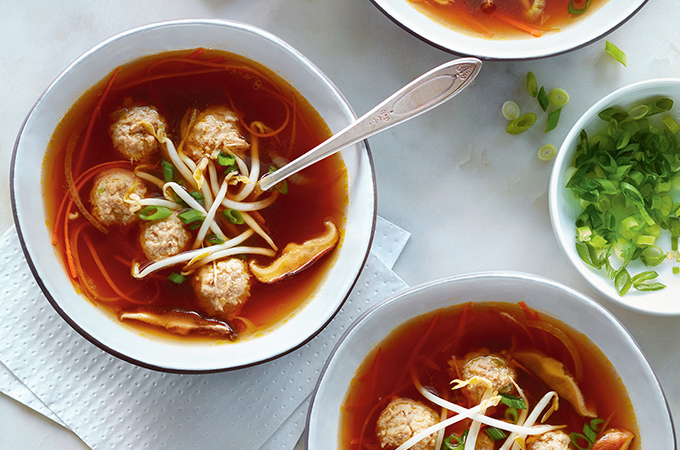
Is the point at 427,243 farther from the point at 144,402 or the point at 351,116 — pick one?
the point at 144,402

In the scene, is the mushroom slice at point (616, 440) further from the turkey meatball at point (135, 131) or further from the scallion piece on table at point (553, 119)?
the turkey meatball at point (135, 131)

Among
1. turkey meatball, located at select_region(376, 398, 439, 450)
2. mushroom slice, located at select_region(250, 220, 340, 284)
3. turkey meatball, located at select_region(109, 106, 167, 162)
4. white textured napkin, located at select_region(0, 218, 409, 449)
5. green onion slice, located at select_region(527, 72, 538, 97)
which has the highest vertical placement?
turkey meatball, located at select_region(109, 106, 167, 162)

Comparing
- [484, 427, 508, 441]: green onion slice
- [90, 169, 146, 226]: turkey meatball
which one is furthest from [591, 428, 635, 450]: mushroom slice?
[90, 169, 146, 226]: turkey meatball

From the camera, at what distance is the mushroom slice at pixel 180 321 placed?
1.99 m

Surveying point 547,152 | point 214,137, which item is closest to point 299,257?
point 214,137

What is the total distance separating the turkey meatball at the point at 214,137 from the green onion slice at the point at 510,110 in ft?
3.13

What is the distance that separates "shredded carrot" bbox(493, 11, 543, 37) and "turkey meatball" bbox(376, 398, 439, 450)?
1396 mm

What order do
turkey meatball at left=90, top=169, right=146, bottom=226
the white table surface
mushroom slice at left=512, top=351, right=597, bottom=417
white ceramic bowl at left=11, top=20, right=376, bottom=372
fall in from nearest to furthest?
white ceramic bowl at left=11, top=20, right=376, bottom=372 < turkey meatball at left=90, top=169, right=146, bottom=226 < mushroom slice at left=512, top=351, right=597, bottom=417 < the white table surface

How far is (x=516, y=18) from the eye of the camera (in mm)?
2135

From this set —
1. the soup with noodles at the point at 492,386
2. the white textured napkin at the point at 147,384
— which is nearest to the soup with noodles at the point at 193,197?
the white textured napkin at the point at 147,384

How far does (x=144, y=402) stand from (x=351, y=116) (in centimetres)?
127

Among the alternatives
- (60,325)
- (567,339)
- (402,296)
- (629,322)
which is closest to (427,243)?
(402,296)

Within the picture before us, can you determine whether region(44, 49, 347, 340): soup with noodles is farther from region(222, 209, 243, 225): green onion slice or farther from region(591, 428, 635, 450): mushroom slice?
region(591, 428, 635, 450): mushroom slice

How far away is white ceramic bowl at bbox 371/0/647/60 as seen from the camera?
6.26 ft
